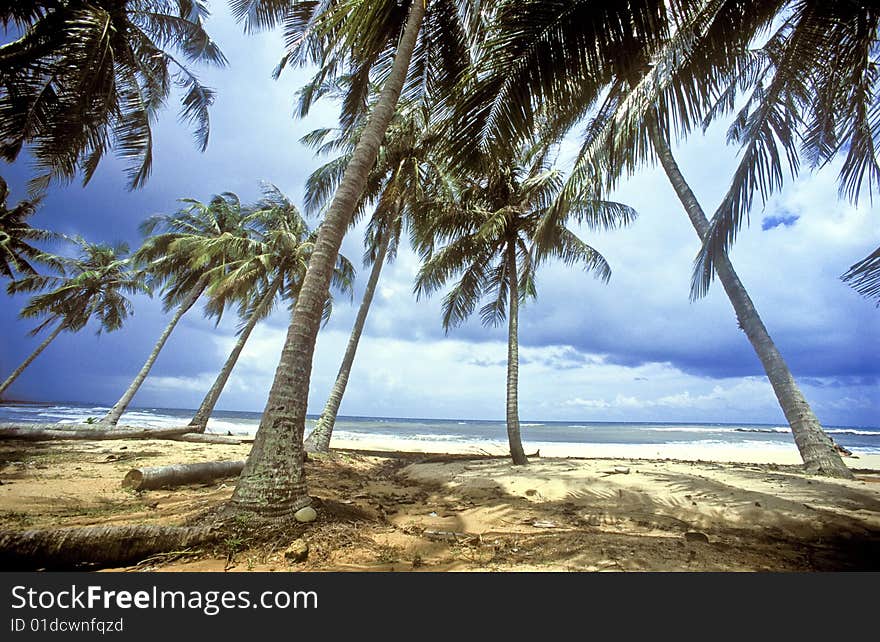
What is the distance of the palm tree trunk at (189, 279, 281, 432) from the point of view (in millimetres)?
12969

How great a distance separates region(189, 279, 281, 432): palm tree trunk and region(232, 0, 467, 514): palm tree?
1000 cm

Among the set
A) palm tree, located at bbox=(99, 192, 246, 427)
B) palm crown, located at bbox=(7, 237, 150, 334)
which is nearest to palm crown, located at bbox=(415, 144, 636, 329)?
palm tree, located at bbox=(99, 192, 246, 427)

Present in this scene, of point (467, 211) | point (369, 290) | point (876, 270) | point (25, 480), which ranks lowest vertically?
point (25, 480)

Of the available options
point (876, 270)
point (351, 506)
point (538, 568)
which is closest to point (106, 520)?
point (351, 506)

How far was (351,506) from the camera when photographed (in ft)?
12.8

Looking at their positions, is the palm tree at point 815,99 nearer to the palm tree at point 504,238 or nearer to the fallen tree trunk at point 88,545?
the palm tree at point 504,238

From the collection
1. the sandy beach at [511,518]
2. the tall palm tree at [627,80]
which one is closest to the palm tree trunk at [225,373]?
the sandy beach at [511,518]

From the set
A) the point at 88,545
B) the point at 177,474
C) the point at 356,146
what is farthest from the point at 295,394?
the point at 356,146

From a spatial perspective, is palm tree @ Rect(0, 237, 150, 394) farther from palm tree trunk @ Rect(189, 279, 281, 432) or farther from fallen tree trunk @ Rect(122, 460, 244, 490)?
fallen tree trunk @ Rect(122, 460, 244, 490)

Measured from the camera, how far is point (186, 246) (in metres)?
14.8

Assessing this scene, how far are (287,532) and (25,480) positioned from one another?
4846mm
